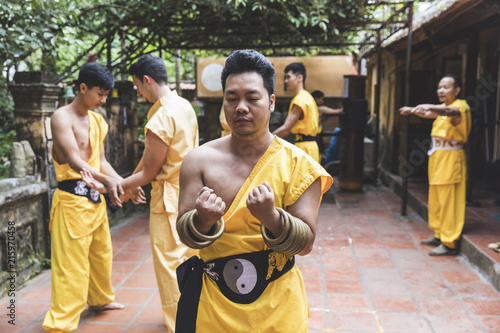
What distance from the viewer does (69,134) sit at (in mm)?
3156

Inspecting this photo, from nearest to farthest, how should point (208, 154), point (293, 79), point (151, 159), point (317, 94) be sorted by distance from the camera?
point (208, 154) → point (151, 159) → point (293, 79) → point (317, 94)

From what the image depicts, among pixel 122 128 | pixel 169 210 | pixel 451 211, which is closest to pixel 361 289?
pixel 451 211

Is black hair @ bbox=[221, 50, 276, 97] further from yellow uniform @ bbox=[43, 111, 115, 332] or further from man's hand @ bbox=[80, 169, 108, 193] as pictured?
yellow uniform @ bbox=[43, 111, 115, 332]

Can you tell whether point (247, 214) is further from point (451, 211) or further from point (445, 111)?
point (451, 211)

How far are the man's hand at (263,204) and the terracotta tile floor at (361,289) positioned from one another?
6.93 feet

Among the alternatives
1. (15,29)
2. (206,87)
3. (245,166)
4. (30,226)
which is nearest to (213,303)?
(245,166)

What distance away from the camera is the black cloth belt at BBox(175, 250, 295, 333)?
1.67 m

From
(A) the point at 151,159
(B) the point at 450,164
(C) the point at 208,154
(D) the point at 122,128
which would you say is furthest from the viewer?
(D) the point at 122,128

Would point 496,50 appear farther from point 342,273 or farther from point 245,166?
point 245,166

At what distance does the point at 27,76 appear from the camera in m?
4.34

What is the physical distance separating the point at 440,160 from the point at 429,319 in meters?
2.15

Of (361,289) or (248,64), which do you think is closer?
(248,64)

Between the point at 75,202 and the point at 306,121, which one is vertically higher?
the point at 306,121

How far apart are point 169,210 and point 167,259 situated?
1.12 ft
